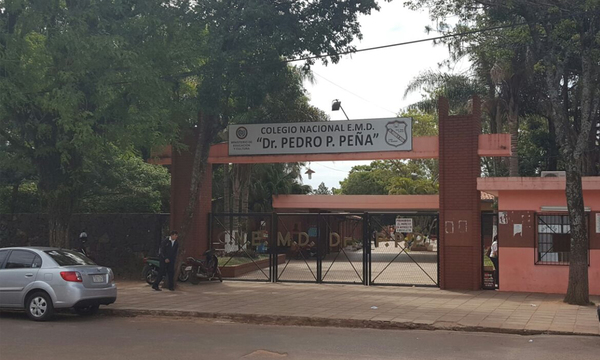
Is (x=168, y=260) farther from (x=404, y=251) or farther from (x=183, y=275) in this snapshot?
(x=404, y=251)

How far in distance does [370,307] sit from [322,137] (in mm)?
6709

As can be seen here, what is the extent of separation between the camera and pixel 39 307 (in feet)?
42.0

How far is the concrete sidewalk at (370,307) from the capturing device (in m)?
12.5

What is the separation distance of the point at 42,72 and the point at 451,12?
10.8 meters

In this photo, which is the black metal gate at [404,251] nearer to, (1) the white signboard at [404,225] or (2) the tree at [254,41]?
(1) the white signboard at [404,225]

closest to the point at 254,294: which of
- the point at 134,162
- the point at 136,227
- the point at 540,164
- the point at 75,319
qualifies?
the point at 75,319

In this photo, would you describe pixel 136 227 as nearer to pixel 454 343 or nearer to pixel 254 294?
pixel 254 294

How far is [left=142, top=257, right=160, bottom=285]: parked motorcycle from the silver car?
5279mm

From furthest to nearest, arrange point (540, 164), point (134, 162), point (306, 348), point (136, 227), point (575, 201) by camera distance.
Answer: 1. point (540, 164)
2. point (134, 162)
3. point (136, 227)
4. point (575, 201)
5. point (306, 348)

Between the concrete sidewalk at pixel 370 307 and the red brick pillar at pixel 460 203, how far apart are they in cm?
70

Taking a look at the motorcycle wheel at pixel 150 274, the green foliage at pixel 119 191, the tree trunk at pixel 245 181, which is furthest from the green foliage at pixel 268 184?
the motorcycle wheel at pixel 150 274

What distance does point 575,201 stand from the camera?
49.6 feet

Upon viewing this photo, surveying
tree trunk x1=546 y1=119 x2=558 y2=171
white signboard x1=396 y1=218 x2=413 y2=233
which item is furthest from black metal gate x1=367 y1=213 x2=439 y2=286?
tree trunk x1=546 y1=119 x2=558 y2=171

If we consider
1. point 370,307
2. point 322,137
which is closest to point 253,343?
point 370,307
